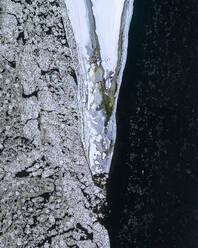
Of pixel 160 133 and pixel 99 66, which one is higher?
pixel 99 66

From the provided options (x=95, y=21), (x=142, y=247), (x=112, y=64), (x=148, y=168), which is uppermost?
(x=95, y=21)

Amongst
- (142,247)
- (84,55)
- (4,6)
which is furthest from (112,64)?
(142,247)

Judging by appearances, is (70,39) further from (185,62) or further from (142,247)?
(142,247)

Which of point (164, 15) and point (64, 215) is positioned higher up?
point (164, 15)
